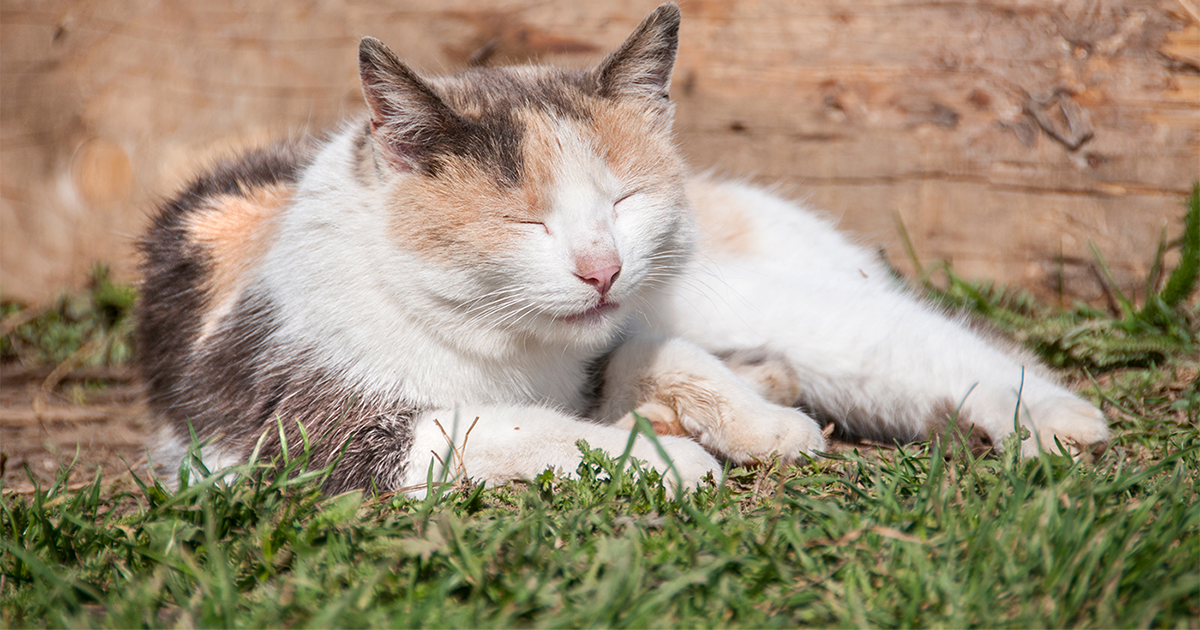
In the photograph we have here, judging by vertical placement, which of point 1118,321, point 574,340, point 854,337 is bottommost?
point 1118,321

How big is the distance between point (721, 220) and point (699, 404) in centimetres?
89

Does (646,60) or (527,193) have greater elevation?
(646,60)

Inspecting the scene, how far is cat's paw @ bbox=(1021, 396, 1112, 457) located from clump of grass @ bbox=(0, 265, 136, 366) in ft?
12.6

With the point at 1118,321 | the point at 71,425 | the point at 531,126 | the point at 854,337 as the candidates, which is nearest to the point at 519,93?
the point at 531,126

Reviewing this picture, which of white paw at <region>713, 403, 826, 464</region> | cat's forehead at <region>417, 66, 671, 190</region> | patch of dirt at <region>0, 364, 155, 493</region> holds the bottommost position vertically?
patch of dirt at <region>0, 364, 155, 493</region>

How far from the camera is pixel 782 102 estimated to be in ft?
11.9

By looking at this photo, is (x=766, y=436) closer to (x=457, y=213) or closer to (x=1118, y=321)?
(x=457, y=213)

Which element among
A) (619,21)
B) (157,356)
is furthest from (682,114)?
(157,356)

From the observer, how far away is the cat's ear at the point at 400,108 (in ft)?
6.61

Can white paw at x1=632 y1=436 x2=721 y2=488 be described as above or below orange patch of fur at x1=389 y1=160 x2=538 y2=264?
below

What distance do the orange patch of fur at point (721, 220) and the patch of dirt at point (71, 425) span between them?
2.08 meters

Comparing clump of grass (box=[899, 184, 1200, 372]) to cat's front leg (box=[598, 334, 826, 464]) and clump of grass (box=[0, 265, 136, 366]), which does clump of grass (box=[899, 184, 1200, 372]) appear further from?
clump of grass (box=[0, 265, 136, 366])

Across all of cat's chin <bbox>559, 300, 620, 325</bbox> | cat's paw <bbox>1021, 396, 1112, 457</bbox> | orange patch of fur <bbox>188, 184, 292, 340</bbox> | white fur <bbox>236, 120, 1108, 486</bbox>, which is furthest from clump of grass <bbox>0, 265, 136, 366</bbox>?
cat's paw <bbox>1021, 396, 1112, 457</bbox>

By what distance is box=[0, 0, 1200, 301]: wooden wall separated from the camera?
3.23 meters
